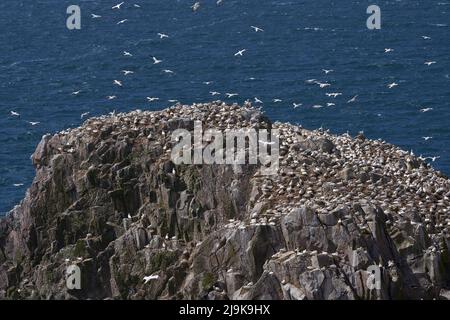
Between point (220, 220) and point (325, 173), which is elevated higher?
point (325, 173)

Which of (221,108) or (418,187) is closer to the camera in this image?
(418,187)

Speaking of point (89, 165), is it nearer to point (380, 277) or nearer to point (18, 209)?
point (18, 209)

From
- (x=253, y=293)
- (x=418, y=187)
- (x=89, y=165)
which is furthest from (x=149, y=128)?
(x=253, y=293)

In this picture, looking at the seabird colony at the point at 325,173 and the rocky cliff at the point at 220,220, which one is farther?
the seabird colony at the point at 325,173

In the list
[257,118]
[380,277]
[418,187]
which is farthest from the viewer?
[257,118]

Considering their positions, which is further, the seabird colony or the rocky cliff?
the seabird colony

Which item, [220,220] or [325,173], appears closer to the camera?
[220,220]
